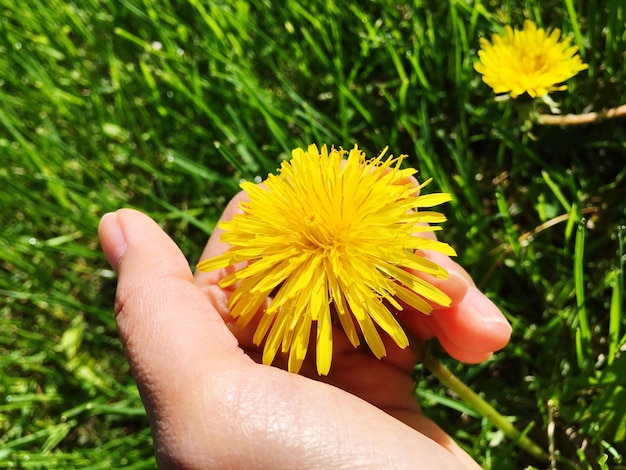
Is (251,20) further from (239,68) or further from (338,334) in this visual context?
(338,334)

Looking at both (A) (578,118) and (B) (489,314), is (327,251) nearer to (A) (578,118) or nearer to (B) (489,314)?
(B) (489,314)

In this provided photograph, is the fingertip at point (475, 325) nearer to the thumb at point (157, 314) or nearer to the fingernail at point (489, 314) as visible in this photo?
the fingernail at point (489, 314)

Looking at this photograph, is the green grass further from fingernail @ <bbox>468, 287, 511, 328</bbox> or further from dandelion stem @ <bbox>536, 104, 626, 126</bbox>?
fingernail @ <bbox>468, 287, 511, 328</bbox>

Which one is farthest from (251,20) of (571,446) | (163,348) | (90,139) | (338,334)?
(571,446)

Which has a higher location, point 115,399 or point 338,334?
point 338,334

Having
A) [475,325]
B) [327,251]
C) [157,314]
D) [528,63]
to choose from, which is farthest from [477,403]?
[528,63]

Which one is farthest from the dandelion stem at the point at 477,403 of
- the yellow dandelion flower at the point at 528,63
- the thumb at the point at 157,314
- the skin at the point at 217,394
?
the yellow dandelion flower at the point at 528,63
